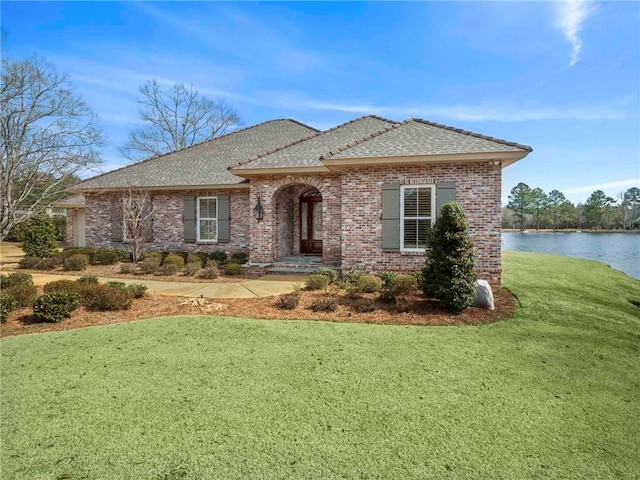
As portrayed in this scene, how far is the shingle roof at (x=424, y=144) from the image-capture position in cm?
901

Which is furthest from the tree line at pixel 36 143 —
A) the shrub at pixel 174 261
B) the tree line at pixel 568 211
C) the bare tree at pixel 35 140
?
the tree line at pixel 568 211

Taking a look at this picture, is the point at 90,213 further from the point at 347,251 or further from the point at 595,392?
the point at 595,392

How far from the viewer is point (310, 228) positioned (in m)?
13.7

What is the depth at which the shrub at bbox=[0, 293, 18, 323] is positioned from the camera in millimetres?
6227

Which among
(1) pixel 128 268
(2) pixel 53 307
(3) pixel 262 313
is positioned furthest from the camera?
(1) pixel 128 268

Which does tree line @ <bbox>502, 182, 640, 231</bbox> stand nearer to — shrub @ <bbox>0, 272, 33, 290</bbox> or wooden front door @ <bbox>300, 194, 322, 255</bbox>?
wooden front door @ <bbox>300, 194, 322, 255</bbox>

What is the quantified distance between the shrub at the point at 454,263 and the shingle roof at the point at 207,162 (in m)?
8.70

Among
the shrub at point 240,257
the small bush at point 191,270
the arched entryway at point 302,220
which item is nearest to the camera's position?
the small bush at point 191,270

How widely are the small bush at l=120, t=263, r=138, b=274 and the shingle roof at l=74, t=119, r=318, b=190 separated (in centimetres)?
341

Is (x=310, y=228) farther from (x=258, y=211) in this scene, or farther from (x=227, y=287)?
(x=227, y=287)

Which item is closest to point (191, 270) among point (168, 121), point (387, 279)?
point (387, 279)

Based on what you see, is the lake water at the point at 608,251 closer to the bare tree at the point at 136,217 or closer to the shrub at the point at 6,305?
the bare tree at the point at 136,217

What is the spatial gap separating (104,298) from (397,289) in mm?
6147

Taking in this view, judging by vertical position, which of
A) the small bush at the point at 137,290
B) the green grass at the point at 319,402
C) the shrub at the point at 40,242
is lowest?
the green grass at the point at 319,402
